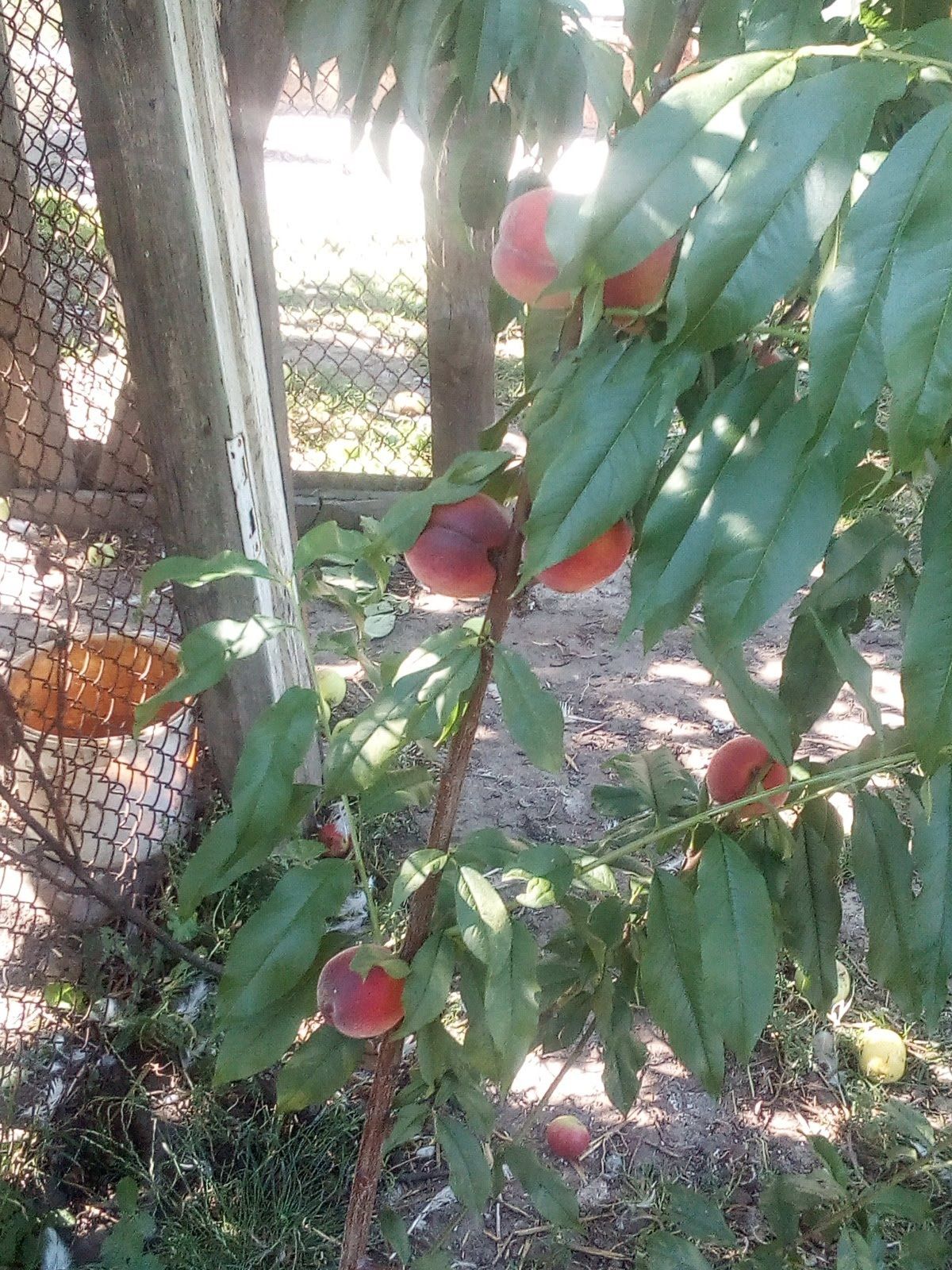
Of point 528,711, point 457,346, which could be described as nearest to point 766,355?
point 528,711

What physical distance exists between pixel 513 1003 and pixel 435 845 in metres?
0.18

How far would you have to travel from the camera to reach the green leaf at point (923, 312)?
0.49 metres

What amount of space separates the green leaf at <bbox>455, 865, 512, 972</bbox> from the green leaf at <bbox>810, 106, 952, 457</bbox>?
0.59 m

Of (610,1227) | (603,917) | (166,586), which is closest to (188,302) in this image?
(166,586)

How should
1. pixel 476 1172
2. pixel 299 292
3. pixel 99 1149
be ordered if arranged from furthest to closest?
pixel 299 292 < pixel 99 1149 < pixel 476 1172

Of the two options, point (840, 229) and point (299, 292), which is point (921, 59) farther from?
point (299, 292)

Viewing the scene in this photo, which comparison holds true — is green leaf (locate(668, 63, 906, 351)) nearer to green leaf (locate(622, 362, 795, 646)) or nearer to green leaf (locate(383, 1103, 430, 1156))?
green leaf (locate(622, 362, 795, 646))

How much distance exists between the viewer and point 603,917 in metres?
1.17

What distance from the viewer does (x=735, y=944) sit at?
963 mm

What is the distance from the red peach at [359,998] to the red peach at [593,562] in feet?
1.55

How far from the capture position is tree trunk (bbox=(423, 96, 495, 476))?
2928 millimetres

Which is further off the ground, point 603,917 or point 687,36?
point 687,36

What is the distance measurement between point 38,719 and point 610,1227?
1508 millimetres

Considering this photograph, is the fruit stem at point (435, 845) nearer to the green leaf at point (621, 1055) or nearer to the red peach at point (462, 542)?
the red peach at point (462, 542)
